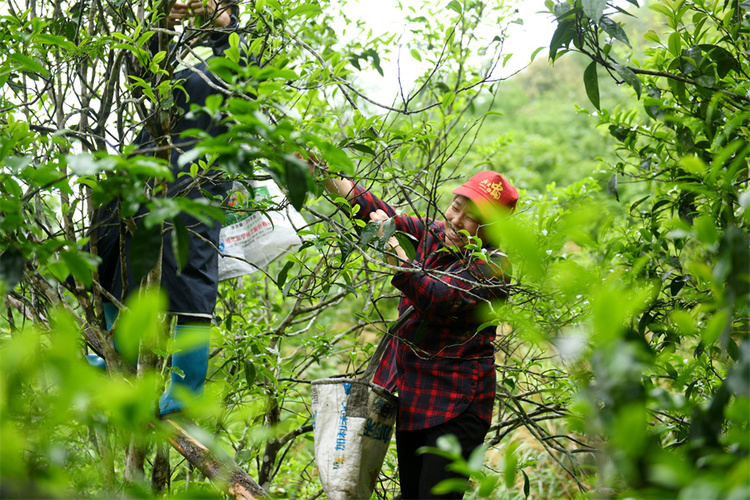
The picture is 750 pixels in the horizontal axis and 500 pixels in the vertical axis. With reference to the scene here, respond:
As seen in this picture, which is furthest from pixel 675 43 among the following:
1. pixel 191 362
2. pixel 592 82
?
pixel 191 362

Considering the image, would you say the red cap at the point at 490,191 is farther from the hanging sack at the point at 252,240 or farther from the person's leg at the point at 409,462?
the person's leg at the point at 409,462

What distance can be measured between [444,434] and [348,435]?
353 millimetres

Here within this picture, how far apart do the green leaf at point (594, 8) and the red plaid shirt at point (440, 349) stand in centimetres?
84

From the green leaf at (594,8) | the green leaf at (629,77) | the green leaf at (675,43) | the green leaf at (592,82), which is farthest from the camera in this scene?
the green leaf at (675,43)

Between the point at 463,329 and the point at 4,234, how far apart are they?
1552 mm

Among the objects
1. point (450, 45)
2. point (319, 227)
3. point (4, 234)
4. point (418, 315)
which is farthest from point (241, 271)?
point (450, 45)

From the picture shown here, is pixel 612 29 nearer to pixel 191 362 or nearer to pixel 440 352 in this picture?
pixel 440 352

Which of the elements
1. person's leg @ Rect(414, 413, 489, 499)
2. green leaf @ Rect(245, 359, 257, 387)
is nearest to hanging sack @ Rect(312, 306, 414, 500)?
person's leg @ Rect(414, 413, 489, 499)

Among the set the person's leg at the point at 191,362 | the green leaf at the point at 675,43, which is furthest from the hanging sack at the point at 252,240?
the green leaf at the point at 675,43

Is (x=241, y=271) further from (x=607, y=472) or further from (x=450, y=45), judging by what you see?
(x=607, y=472)

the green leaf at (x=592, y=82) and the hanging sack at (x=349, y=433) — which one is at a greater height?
the green leaf at (x=592, y=82)

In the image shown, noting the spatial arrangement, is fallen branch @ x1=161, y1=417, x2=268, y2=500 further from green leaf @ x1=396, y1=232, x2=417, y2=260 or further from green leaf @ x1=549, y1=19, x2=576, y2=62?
green leaf @ x1=549, y1=19, x2=576, y2=62

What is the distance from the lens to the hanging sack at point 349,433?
196 centimetres

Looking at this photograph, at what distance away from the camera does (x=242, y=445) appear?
8.57 ft
